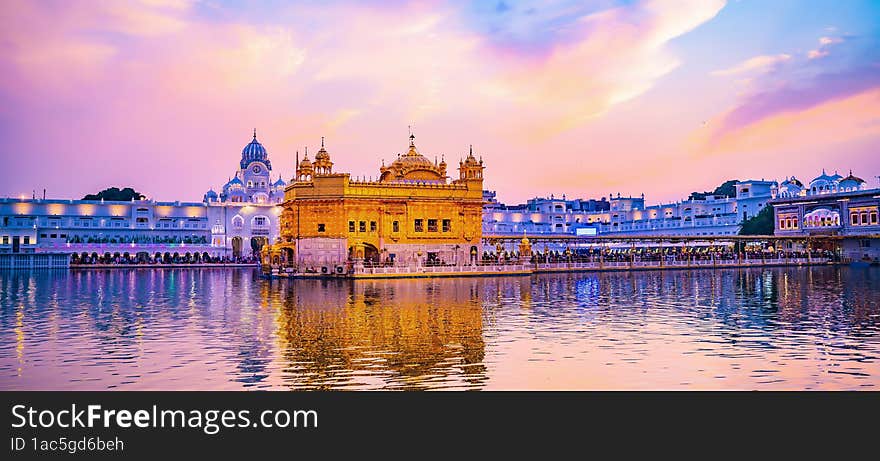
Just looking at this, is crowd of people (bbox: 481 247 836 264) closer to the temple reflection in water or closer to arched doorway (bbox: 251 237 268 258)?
the temple reflection in water

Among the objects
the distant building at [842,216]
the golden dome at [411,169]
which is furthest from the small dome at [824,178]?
the golden dome at [411,169]

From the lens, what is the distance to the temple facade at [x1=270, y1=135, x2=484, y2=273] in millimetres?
50844

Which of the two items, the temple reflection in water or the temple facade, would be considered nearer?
the temple reflection in water

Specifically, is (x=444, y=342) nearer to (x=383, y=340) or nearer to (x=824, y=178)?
(x=383, y=340)

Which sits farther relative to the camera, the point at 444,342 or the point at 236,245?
the point at 236,245

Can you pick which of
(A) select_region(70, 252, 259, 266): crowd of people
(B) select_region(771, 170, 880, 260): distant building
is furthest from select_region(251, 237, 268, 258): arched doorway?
(B) select_region(771, 170, 880, 260): distant building

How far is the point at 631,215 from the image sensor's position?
141000 mm

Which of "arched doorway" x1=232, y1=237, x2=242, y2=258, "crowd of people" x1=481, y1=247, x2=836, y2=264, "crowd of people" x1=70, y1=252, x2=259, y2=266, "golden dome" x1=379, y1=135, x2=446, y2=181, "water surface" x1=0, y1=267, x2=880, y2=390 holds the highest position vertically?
"golden dome" x1=379, y1=135, x2=446, y2=181

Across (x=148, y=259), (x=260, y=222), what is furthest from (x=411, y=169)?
(x=260, y=222)

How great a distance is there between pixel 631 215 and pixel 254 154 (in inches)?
2737

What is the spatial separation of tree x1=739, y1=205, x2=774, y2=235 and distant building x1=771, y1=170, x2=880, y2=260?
6560 millimetres

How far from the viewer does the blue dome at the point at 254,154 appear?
376ft

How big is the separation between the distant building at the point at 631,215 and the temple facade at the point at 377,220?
227 feet
